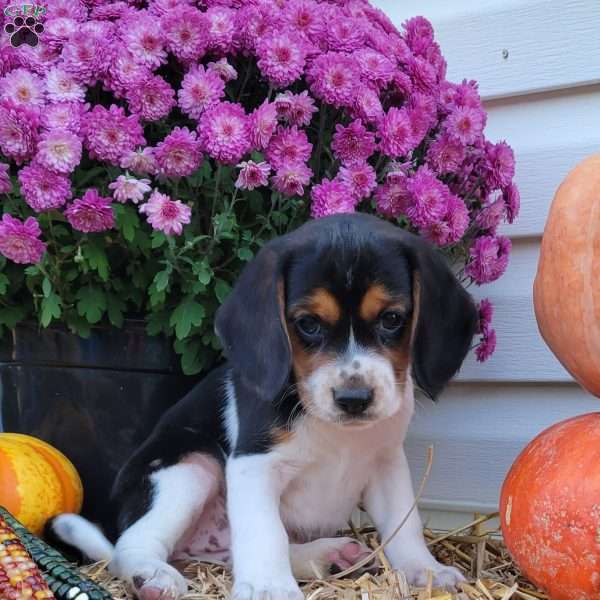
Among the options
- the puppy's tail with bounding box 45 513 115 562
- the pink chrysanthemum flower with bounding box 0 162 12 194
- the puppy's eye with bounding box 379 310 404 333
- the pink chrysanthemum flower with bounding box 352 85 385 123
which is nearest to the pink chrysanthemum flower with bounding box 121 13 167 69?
the pink chrysanthemum flower with bounding box 0 162 12 194

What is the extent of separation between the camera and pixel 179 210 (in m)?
2.96

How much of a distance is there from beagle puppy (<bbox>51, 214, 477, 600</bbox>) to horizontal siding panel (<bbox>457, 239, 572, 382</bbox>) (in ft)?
4.30

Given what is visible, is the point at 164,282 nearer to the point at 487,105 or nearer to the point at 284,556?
the point at 284,556

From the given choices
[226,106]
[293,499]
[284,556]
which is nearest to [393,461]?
[293,499]

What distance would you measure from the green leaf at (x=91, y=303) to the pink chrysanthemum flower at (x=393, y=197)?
1106mm

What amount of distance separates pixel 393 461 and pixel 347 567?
1.31 feet

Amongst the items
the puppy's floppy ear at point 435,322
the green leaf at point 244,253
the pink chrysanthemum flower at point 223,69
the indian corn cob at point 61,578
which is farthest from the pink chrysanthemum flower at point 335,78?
the indian corn cob at point 61,578

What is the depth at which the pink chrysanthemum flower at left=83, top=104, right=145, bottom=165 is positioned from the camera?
297cm

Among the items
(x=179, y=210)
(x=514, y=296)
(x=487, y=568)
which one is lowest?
(x=487, y=568)

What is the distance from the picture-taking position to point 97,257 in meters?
3.09

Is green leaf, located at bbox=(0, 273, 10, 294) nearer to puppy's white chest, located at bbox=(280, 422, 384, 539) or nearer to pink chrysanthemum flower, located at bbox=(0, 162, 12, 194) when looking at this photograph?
pink chrysanthemum flower, located at bbox=(0, 162, 12, 194)

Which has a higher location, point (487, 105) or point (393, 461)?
point (487, 105)

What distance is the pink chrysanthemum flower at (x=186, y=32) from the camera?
10.1 ft

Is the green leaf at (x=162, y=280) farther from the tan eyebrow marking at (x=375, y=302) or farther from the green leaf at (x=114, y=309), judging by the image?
the tan eyebrow marking at (x=375, y=302)
